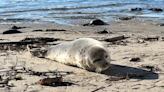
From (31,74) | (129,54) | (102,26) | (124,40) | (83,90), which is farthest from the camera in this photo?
(102,26)

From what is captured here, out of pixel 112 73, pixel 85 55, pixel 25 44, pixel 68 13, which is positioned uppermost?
pixel 68 13

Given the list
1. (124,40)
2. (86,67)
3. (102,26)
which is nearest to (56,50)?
(86,67)

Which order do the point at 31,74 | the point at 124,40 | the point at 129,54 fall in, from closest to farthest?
the point at 31,74
the point at 129,54
the point at 124,40

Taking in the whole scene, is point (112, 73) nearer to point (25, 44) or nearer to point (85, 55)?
point (85, 55)

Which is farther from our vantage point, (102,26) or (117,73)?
(102,26)

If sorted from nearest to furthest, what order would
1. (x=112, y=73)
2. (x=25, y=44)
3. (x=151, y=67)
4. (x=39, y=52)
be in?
(x=112, y=73) < (x=151, y=67) < (x=39, y=52) < (x=25, y=44)

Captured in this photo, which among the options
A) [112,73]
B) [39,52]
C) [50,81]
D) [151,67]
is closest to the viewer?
[50,81]

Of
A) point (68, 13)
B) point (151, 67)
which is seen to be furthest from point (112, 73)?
point (68, 13)

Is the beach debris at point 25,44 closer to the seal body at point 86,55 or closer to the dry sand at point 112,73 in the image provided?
the dry sand at point 112,73

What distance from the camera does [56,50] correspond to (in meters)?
5.80

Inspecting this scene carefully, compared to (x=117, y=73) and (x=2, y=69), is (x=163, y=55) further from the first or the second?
(x=2, y=69)

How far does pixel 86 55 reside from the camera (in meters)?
4.75

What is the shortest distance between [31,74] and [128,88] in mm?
1557

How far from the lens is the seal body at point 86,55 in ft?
15.2
